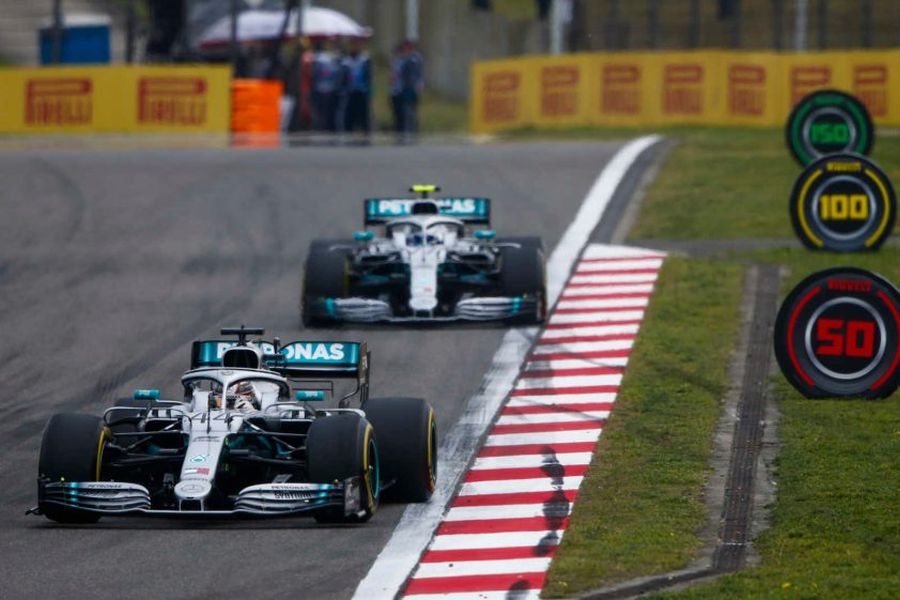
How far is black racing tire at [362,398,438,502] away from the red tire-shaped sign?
4.68 meters

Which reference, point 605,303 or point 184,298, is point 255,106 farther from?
point 605,303

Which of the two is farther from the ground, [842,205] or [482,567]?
[842,205]

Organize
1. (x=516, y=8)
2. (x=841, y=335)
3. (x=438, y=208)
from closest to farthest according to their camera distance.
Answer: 1. (x=841, y=335)
2. (x=438, y=208)
3. (x=516, y=8)

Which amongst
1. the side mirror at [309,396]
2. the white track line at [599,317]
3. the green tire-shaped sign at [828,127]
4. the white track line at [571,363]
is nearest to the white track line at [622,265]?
the white track line at [599,317]

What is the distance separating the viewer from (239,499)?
1288cm

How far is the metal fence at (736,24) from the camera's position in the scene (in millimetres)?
→ 43000

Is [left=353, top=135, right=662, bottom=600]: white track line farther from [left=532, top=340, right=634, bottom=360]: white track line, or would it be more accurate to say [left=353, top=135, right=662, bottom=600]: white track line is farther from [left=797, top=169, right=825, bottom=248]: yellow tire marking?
[left=797, top=169, right=825, bottom=248]: yellow tire marking

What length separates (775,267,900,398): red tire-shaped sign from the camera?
1678 centimetres

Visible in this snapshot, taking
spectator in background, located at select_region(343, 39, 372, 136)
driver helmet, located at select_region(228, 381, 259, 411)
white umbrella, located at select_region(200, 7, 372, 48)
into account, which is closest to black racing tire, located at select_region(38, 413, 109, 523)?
driver helmet, located at select_region(228, 381, 259, 411)

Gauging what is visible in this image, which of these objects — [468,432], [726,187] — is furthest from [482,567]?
[726,187]

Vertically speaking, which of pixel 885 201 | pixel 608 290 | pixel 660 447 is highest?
pixel 885 201

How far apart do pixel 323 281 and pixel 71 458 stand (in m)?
8.56

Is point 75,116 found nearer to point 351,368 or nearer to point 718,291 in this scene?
point 718,291

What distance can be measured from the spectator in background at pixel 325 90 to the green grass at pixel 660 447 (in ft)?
62.4
